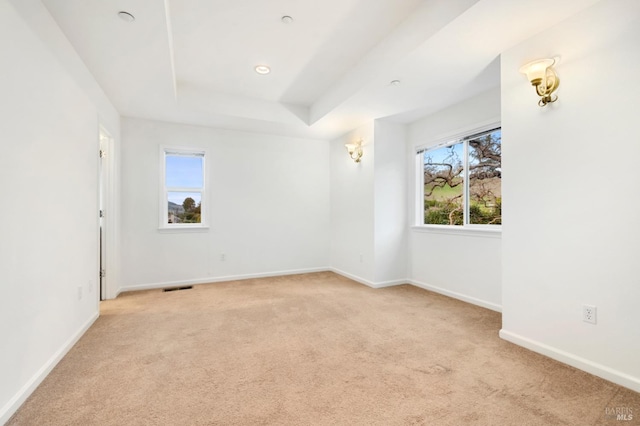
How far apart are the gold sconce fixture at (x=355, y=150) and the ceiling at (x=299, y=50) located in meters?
0.50

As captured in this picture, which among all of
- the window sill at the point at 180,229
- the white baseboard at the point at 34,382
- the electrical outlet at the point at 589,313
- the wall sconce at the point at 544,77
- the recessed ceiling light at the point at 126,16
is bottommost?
the white baseboard at the point at 34,382

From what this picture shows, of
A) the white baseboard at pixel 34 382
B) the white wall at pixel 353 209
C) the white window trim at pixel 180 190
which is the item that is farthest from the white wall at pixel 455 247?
the white baseboard at pixel 34 382

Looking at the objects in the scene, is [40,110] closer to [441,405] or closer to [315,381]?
[315,381]

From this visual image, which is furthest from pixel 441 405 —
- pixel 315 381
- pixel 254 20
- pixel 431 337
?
pixel 254 20

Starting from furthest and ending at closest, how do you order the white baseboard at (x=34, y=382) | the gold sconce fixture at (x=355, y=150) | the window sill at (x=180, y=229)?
1. the gold sconce fixture at (x=355, y=150)
2. the window sill at (x=180, y=229)
3. the white baseboard at (x=34, y=382)

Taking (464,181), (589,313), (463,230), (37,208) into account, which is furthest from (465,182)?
(37,208)

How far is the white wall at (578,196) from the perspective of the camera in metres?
1.84

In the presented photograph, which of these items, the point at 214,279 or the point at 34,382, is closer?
the point at 34,382

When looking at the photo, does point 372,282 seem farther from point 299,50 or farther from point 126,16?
point 126,16

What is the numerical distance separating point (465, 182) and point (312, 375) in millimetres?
3021

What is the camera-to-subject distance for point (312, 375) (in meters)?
2.01

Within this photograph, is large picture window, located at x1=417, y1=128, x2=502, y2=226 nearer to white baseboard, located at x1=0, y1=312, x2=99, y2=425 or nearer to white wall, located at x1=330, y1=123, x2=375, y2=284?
white wall, located at x1=330, y1=123, x2=375, y2=284

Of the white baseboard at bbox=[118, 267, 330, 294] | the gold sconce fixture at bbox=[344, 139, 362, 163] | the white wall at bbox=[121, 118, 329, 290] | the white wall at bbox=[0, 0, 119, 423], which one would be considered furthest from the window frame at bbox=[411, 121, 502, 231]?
the white wall at bbox=[0, 0, 119, 423]

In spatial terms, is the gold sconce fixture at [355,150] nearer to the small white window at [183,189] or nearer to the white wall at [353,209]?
the white wall at [353,209]
